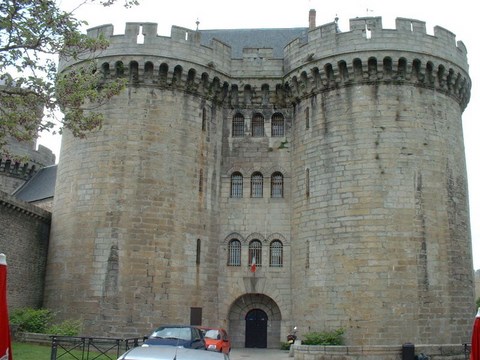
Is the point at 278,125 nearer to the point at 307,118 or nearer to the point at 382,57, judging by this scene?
the point at 307,118

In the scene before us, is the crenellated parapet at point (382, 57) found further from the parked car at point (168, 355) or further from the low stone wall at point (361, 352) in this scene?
the parked car at point (168, 355)

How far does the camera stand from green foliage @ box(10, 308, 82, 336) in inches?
833

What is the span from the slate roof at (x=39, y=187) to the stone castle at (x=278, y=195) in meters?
7.97

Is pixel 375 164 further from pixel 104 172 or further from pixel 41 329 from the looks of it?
pixel 41 329

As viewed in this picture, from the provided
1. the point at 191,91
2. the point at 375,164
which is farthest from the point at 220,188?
the point at 375,164

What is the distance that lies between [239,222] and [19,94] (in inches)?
555

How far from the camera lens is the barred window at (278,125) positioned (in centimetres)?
2702

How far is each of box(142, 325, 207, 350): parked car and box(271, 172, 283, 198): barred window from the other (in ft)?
37.0

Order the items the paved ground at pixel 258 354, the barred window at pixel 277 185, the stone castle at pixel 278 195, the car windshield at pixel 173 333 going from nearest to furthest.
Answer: the car windshield at pixel 173 333 < the paved ground at pixel 258 354 < the stone castle at pixel 278 195 < the barred window at pixel 277 185

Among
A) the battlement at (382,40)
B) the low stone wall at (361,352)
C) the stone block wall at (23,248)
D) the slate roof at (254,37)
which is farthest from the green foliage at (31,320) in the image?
the slate roof at (254,37)

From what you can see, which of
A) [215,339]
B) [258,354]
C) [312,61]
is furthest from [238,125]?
[215,339]

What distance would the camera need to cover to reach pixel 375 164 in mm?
23266

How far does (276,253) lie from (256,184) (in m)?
3.31

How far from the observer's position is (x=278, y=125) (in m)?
27.2
